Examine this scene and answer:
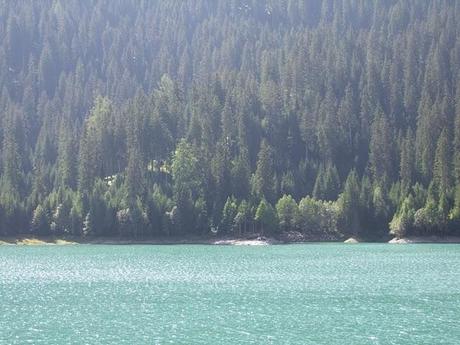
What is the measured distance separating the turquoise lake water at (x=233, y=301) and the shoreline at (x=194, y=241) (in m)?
37.1

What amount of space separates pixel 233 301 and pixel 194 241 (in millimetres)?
80560

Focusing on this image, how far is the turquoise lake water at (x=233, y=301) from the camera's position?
39.5 meters

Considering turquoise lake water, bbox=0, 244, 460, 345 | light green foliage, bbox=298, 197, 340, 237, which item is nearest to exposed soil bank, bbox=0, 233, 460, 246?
light green foliage, bbox=298, 197, 340, 237

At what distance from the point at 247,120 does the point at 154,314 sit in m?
118

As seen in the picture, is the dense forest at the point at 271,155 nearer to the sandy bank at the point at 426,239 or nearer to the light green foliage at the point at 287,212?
the light green foliage at the point at 287,212

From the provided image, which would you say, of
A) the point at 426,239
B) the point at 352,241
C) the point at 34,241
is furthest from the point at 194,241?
the point at 426,239

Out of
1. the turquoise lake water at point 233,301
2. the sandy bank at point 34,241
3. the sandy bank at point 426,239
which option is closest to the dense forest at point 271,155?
the sandy bank at point 426,239

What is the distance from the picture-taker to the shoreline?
125750 millimetres

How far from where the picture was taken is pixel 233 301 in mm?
51875

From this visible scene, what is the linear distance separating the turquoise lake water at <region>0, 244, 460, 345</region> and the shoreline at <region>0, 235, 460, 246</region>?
37.1 meters

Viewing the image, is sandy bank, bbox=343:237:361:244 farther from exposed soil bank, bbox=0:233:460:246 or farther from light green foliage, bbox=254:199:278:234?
light green foliage, bbox=254:199:278:234

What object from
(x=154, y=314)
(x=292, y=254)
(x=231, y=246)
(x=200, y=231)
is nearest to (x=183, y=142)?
(x=200, y=231)

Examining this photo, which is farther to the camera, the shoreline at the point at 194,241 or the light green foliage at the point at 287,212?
the light green foliage at the point at 287,212

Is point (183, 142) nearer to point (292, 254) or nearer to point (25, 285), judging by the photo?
point (292, 254)
